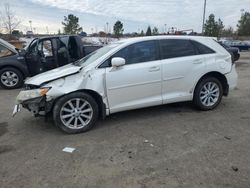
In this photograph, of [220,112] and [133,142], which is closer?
[133,142]

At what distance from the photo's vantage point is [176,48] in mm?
5133

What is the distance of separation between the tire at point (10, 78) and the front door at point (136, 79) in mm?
5572

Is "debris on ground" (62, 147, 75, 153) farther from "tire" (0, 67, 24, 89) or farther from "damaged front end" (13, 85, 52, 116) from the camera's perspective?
"tire" (0, 67, 24, 89)

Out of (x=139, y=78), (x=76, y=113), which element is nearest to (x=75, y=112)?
(x=76, y=113)

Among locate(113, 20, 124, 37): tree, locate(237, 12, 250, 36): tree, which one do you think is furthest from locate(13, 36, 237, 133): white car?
locate(237, 12, 250, 36): tree

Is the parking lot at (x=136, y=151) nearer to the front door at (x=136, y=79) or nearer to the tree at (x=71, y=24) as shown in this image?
the front door at (x=136, y=79)

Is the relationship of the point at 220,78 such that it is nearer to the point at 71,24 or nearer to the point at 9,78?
the point at 9,78

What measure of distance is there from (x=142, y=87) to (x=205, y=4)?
3101cm

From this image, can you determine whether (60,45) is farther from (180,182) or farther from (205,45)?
(180,182)

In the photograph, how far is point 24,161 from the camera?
351 centimetres

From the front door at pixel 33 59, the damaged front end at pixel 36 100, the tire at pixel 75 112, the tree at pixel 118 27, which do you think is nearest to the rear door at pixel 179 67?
the tire at pixel 75 112

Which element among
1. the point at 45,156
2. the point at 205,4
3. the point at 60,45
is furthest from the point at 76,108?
the point at 205,4

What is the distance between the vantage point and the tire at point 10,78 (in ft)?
28.5

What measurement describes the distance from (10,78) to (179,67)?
639 centimetres
